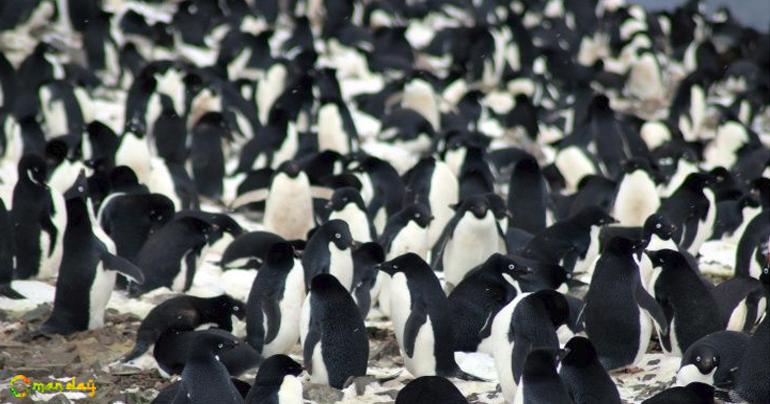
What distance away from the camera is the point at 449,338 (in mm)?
6523

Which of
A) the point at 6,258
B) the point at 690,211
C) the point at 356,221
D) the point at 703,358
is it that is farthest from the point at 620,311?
the point at 6,258

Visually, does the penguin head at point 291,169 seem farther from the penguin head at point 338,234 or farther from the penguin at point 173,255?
the penguin head at point 338,234

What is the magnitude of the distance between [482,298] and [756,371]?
1.85 metres

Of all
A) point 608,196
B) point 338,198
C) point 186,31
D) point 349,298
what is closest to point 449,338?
point 349,298

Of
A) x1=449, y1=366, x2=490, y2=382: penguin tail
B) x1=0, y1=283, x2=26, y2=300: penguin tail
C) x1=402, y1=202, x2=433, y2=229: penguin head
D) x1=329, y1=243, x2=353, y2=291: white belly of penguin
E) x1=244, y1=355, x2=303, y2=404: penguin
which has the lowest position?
x1=449, y1=366, x2=490, y2=382: penguin tail

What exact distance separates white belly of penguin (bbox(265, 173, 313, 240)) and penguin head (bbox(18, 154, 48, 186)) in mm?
2136

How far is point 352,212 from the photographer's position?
8906 mm

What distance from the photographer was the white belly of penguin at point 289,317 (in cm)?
700

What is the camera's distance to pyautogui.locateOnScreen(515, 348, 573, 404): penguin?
199 inches

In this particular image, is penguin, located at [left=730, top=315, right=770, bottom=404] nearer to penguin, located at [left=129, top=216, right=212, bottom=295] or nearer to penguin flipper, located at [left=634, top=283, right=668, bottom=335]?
penguin flipper, located at [left=634, top=283, right=668, bottom=335]

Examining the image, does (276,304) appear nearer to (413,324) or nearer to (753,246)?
(413,324)

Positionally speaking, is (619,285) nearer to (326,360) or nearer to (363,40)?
(326,360)

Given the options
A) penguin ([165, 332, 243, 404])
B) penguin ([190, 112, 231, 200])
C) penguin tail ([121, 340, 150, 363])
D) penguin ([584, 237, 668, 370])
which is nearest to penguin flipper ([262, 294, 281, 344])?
penguin tail ([121, 340, 150, 363])

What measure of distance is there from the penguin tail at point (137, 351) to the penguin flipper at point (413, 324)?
1.45m
